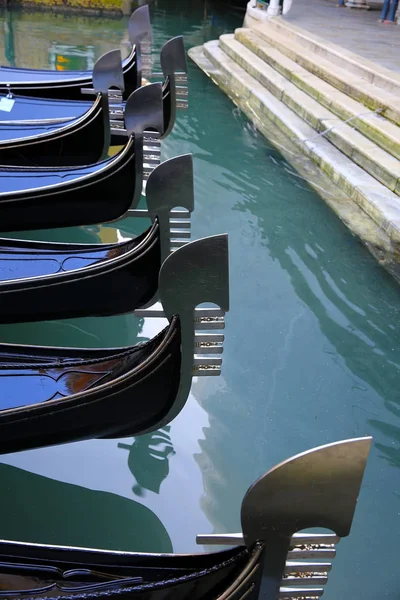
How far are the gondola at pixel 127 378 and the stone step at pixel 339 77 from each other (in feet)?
8.30

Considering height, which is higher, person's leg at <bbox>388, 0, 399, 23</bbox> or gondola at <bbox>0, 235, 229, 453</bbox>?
person's leg at <bbox>388, 0, 399, 23</bbox>

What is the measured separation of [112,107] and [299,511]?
90.2 inches

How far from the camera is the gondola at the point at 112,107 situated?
2.79 m

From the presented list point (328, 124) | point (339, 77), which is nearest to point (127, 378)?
point (328, 124)

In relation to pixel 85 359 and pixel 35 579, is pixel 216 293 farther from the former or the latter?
pixel 35 579

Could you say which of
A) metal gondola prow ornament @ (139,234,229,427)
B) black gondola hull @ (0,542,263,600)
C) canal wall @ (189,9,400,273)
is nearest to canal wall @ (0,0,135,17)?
canal wall @ (189,9,400,273)

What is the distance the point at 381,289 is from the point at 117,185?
3.63 ft

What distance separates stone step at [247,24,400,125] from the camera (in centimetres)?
354

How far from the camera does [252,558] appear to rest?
0.85 m

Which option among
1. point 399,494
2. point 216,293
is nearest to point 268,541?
point 216,293

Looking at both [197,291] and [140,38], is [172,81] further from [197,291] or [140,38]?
[197,291]

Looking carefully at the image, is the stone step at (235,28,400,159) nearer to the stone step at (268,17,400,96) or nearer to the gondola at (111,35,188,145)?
the stone step at (268,17,400,96)

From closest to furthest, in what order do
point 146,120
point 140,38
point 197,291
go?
1. point 197,291
2. point 146,120
3. point 140,38

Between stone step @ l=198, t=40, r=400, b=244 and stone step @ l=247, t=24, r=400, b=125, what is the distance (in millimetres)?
321
